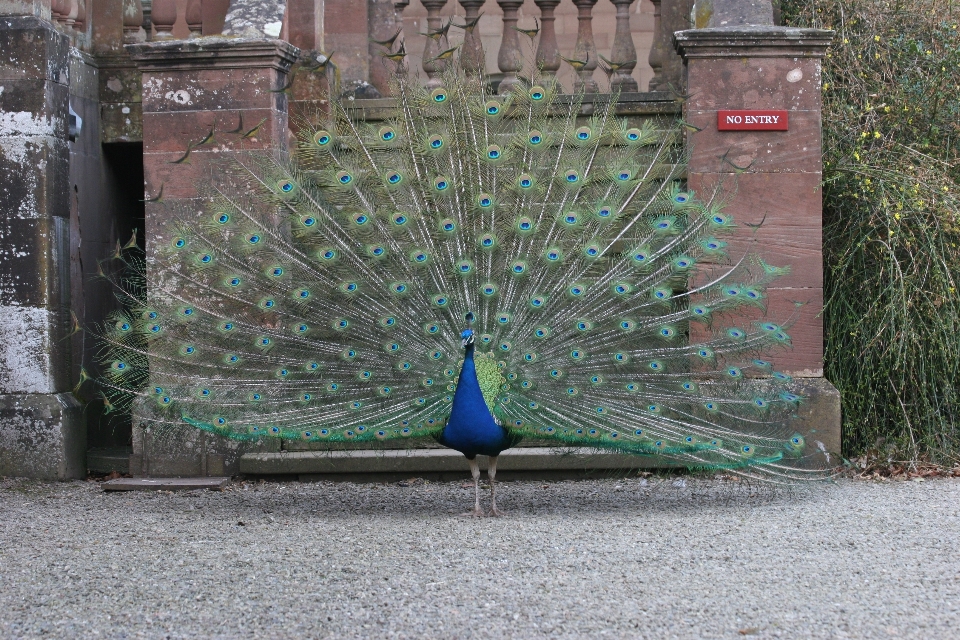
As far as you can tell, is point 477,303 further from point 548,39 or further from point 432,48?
point 432,48

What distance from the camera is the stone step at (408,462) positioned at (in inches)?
312

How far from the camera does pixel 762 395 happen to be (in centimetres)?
671

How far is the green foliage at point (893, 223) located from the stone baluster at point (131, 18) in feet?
16.3

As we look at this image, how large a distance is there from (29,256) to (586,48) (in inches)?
162

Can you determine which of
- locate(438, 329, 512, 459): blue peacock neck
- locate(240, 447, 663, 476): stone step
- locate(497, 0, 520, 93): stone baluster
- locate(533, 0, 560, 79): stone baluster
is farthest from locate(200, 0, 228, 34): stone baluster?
locate(438, 329, 512, 459): blue peacock neck

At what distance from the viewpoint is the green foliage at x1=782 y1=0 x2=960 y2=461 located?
8000 mm

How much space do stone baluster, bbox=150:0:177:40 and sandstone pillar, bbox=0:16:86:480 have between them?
0.77 metres

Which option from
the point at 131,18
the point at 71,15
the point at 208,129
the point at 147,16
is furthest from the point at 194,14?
the point at 147,16

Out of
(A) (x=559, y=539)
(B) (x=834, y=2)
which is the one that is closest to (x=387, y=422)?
(A) (x=559, y=539)

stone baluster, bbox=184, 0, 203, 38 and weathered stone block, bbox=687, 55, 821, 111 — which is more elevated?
stone baluster, bbox=184, 0, 203, 38

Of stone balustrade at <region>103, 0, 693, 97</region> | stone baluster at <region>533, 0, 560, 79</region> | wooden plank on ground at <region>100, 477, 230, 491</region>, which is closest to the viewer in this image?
wooden plank on ground at <region>100, 477, 230, 491</region>

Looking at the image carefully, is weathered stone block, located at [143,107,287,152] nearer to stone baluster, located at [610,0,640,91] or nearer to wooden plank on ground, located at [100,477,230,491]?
wooden plank on ground, located at [100,477,230,491]

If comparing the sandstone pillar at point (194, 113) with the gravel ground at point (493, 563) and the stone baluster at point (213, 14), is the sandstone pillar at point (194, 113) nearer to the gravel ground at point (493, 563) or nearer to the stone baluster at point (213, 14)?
the stone baluster at point (213, 14)

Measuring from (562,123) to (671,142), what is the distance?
4.28 feet
